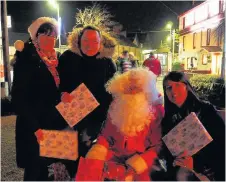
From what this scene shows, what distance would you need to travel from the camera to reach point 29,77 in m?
2.76

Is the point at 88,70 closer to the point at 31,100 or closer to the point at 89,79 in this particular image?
the point at 89,79

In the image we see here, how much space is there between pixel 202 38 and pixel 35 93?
90.0 feet

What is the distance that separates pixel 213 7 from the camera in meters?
23.5

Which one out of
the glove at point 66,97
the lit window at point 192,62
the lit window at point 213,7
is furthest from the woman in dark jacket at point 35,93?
the lit window at point 192,62

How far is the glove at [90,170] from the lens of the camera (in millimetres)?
2691

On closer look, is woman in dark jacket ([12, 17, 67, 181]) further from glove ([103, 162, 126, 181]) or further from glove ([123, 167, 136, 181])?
glove ([123, 167, 136, 181])

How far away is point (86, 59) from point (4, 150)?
2.89 metres

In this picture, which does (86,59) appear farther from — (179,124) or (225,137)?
(225,137)

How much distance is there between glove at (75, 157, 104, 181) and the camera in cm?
269

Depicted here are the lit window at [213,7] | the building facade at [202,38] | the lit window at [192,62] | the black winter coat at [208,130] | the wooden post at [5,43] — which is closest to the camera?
the black winter coat at [208,130]

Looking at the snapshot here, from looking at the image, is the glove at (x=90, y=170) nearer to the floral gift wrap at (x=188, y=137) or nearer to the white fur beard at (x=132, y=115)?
the white fur beard at (x=132, y=115)

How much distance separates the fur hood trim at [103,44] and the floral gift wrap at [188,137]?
42.6 inches

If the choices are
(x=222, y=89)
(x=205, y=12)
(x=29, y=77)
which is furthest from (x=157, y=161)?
(x=205, y=12)

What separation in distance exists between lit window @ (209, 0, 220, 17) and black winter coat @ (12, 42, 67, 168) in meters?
22.1
